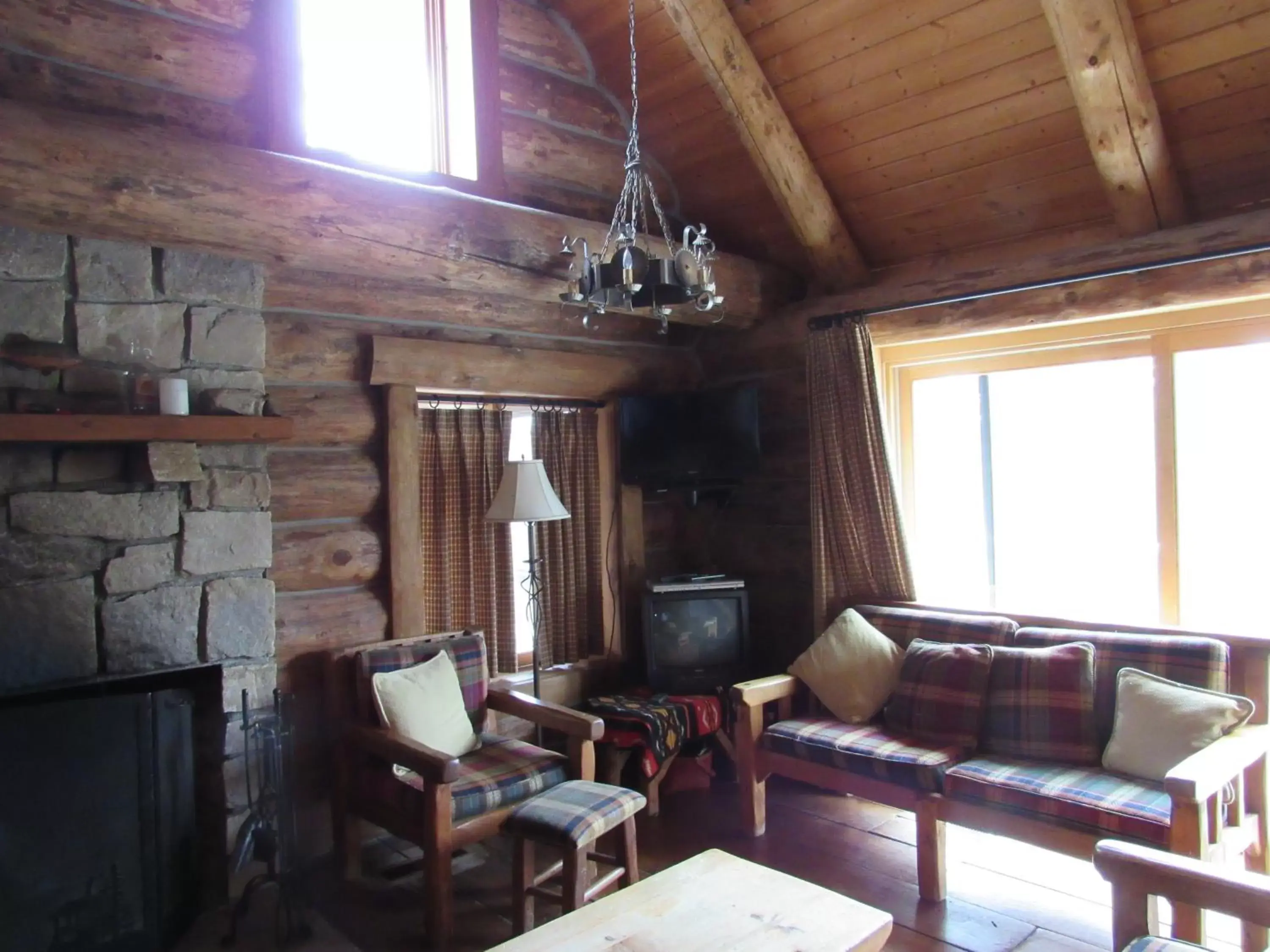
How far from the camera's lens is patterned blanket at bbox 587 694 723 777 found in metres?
3.81

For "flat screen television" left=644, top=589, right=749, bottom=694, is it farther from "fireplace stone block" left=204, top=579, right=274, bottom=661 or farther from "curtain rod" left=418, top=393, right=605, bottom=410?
"fireplace stone block" left=204, top=579, right=274, bottom=661

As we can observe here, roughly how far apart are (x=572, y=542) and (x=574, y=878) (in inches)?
77.3

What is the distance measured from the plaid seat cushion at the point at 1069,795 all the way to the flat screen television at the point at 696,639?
1392 mm

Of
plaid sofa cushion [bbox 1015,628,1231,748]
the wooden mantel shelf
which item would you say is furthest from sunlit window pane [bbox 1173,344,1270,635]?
the wooden mantel shelf

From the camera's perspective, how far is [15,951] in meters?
2.54

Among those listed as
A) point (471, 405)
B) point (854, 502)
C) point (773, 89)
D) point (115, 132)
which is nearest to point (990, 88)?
point (773, 89)

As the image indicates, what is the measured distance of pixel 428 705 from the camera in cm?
339

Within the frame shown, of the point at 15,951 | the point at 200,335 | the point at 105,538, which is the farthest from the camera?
the point at 200,335

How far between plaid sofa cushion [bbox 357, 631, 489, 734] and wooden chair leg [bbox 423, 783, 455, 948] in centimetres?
68

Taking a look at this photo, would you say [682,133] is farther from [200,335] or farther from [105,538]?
[105,538]

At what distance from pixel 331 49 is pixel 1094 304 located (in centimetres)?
318

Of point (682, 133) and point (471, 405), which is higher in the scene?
point (682, 133)

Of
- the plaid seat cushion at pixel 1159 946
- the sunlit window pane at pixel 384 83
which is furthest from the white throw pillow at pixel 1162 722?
the sunlit window pane at pixel 384 83

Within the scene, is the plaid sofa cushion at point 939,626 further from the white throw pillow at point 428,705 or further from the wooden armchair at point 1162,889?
the white throw pillow at point 428,705
